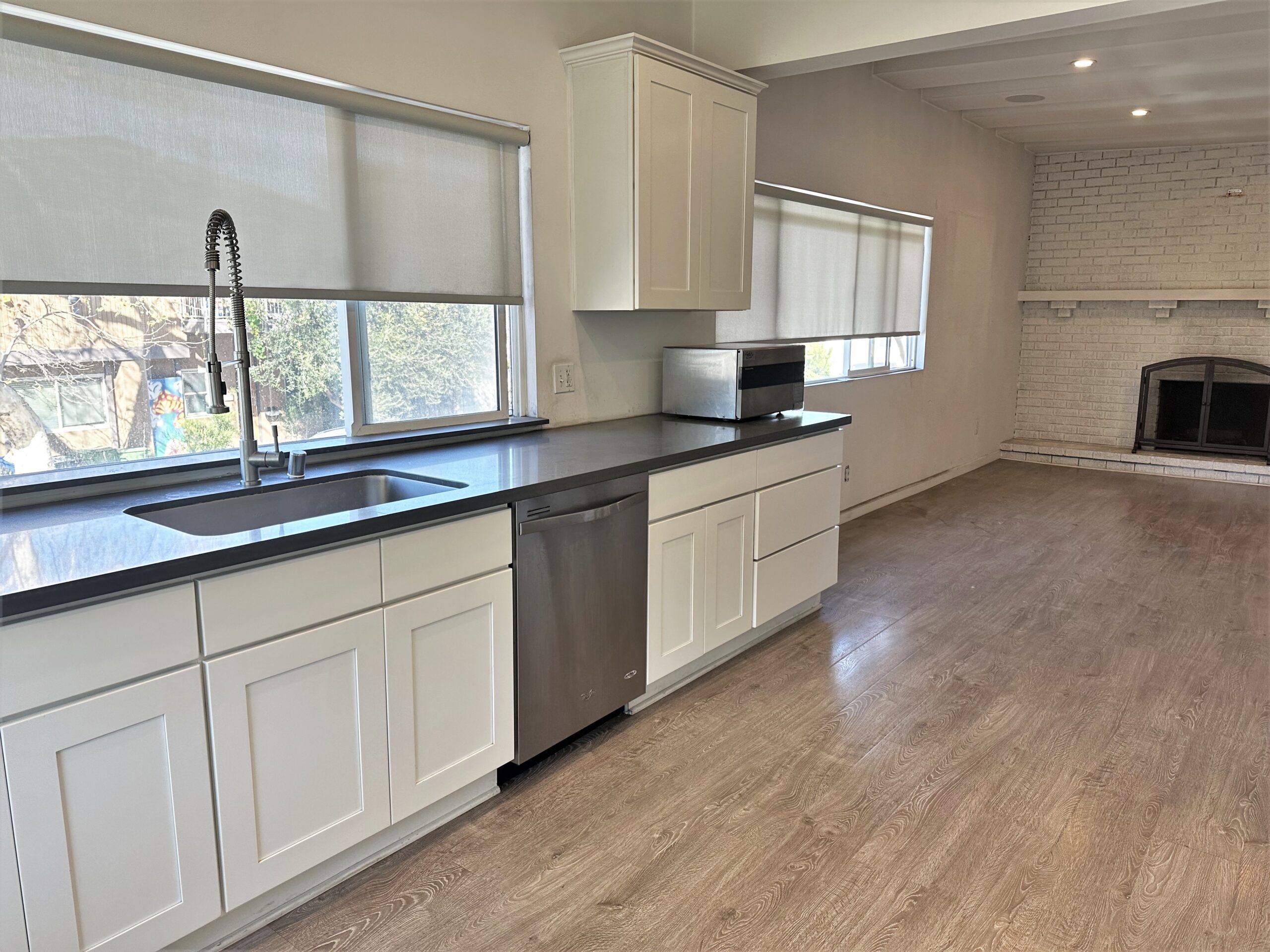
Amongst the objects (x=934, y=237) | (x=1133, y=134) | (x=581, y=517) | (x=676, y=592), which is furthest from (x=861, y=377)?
(x=1133, y=134)

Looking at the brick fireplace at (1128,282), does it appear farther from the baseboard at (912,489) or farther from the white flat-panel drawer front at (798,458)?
the white flat-panel drawer front at (798,458)

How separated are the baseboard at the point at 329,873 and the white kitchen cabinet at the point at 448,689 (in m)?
0.08

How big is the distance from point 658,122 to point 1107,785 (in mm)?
2544

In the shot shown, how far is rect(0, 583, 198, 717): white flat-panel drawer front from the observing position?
1.41m

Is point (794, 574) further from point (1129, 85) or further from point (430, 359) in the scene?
point (1129, 85)

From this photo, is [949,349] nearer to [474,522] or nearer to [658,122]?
[658,122]

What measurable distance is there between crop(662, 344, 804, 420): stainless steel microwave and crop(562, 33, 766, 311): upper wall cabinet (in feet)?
0.76

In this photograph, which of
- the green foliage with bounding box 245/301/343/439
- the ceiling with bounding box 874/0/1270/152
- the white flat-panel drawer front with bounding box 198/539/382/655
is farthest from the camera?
the ceiling with bounding box 874/0/1270/152

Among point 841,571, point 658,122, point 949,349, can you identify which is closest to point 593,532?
point 658,122

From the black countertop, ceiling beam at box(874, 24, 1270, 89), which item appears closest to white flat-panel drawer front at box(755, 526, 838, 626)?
the black countertop

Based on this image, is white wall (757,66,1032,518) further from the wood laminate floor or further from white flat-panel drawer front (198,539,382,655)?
white flat-panel drawer front (198,539,382,655)

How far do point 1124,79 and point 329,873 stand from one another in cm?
572

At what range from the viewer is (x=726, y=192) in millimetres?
3473

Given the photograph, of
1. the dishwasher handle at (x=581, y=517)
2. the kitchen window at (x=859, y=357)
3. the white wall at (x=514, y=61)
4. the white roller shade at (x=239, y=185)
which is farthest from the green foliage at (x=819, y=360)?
the dishwasher handle at (x=581, y=517)
